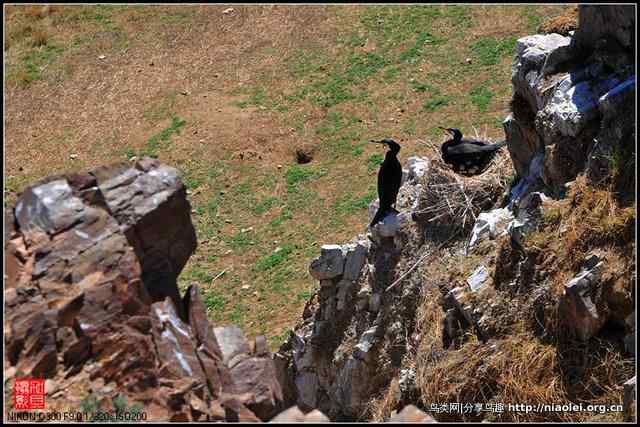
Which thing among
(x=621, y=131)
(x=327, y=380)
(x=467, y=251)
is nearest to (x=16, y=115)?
(x=327, y=380)

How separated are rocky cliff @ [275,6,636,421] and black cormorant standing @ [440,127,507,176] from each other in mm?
365

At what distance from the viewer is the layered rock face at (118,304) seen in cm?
759

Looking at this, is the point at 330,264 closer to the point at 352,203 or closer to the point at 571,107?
the point at 571,107

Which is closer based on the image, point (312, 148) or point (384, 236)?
point (384, 236)

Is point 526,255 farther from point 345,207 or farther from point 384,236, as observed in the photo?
point 345,207

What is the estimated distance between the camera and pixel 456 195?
38.9 feet

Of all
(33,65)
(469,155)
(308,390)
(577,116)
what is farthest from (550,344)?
(33,65)

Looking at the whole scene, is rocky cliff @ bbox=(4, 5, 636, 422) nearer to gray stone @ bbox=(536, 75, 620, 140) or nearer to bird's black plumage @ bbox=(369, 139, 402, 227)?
gray stone @ bbox=(536, 75, 620, 140)

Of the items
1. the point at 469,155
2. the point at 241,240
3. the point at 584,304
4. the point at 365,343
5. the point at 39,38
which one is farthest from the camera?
the point at 39,38

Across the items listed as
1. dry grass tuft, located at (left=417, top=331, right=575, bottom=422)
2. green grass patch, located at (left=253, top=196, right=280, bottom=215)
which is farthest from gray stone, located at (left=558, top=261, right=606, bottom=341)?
green grass patch, located at (left=253, top=196, right=280, bottom=215)

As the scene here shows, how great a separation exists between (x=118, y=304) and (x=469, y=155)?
6019 mm

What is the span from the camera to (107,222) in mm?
8047

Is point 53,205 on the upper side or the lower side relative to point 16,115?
upper

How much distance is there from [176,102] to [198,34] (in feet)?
9.34
